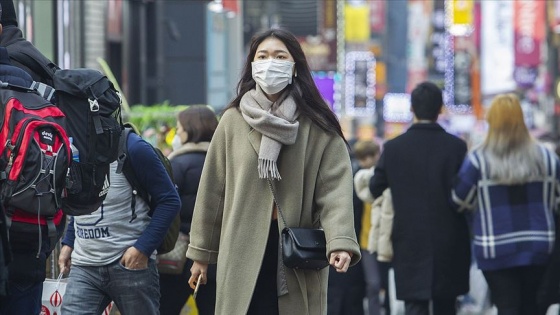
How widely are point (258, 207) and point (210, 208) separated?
0.25 metres

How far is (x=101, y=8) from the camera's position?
55.0ft

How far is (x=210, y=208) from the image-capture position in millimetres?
6020

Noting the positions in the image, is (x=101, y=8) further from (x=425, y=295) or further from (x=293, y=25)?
(x=293, y=25)

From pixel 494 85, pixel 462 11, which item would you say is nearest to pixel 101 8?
pixel 494 85

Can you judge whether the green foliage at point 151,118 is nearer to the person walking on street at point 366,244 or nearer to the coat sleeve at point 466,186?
the person walking on street at point 366,244

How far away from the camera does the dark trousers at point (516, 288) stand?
28.5 ft

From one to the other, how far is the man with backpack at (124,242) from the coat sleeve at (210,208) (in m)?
0.72

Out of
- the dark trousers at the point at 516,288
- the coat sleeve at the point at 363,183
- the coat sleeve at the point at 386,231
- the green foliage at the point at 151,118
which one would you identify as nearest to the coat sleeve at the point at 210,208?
the dark trousers at the point at 516,288

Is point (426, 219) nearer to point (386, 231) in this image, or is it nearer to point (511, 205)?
point (511, 205)

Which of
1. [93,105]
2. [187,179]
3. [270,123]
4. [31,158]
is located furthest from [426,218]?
[31,158]

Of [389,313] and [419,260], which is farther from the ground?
[419,260]

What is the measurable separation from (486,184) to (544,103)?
141 ft

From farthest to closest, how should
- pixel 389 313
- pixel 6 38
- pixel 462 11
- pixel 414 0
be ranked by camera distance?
1. pixel 414 0
2. pixel 462 11
3. pixel 389 313
4. pixel 6 38

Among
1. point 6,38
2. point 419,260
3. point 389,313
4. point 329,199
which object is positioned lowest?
point 389,313
